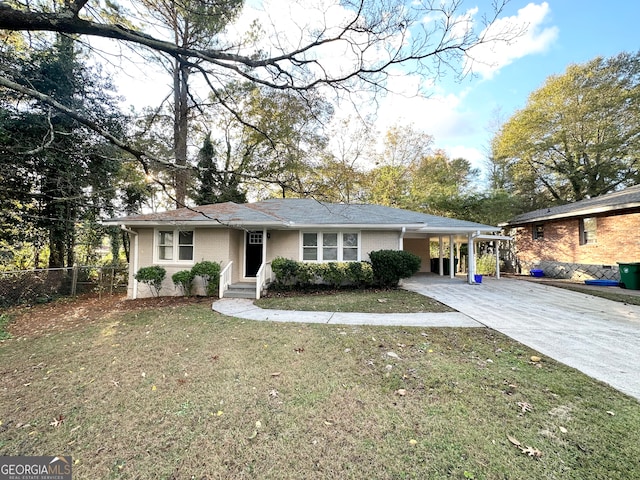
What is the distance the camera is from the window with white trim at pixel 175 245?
34.0 feet

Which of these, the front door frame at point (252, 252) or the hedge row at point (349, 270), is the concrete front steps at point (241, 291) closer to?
the hedge row at point (349, 270)

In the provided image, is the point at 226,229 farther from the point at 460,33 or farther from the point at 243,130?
the point at 243,130

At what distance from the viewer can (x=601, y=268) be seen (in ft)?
43.4

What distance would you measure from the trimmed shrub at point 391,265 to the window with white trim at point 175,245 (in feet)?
23.4

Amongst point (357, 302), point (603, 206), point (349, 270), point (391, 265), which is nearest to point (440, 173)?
point (603, 206)

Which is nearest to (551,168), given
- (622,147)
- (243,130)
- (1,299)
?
(622,147)

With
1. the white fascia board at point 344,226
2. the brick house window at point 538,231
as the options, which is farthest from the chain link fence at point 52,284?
the brick house window at point 538,231

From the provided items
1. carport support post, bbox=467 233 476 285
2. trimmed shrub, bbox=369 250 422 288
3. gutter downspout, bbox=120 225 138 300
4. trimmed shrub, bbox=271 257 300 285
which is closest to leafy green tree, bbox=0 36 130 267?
gutter downspout, bbox=120 225 138 300

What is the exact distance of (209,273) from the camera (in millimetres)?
9461

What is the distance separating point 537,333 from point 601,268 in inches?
493

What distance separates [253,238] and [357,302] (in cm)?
549

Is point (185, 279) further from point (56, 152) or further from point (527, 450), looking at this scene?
point (527, 450)

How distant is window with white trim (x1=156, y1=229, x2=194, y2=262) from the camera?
10.4 m

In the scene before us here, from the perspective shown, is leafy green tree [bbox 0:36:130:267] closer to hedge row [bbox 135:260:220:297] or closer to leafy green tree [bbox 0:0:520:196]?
hedge row [bbox 135:260:220:297]
